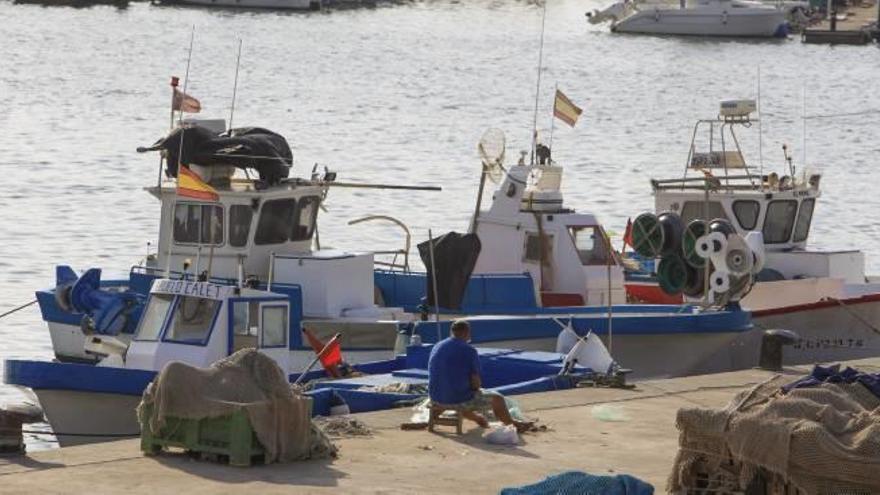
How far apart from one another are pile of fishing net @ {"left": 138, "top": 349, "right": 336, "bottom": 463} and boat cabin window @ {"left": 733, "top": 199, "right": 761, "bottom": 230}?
14126mm

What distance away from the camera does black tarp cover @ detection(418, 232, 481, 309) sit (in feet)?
92.5

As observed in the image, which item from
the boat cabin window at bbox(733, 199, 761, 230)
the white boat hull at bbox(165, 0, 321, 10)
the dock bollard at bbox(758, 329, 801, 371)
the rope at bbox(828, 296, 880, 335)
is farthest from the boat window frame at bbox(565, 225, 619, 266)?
the white boat hull at bbox(165, 0, 321, 10)

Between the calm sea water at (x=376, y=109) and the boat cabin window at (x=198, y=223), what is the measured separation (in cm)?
319

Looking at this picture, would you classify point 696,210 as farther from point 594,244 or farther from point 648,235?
point 594,244

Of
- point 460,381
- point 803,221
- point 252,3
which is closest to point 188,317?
point 460,381

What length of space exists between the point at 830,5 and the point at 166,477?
116 meters

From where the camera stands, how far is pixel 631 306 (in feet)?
96.7

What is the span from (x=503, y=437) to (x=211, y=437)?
2.58m

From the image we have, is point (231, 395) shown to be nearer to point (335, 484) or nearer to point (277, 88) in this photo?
point (335, 484)

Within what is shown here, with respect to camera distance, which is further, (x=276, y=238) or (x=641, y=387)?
(x=276, y=238)

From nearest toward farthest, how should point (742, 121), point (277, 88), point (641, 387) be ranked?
point (641, 387) < point (742, 121) < point (277, 88)

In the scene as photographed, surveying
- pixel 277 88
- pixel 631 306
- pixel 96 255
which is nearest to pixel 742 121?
pixel 631 306

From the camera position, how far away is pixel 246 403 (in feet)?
60.8

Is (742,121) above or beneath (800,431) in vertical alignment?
above
